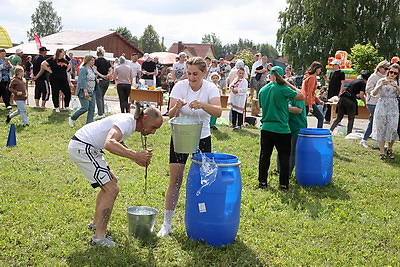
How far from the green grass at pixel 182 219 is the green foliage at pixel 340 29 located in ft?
106

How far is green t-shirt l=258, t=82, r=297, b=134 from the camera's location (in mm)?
6383

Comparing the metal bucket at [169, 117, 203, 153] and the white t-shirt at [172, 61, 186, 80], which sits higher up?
the white t-shirt at [172, 61, 186, 80]

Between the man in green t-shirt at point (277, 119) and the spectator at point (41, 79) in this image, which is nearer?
the man in green t-shirt at point (277, 119)

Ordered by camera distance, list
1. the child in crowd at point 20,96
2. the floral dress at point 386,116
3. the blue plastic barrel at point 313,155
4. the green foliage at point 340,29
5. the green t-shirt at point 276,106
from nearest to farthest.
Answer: the green t-shirt at point 276,106 → the blue plastic barrel at point 313,155 → the floral dress at point 386,116 → the child in crowd at point 20,96 → the green foliage at point 340,29

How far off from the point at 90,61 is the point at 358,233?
839cm

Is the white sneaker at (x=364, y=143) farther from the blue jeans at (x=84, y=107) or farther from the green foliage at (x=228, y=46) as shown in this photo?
the green foliage at (x=228, y=46)

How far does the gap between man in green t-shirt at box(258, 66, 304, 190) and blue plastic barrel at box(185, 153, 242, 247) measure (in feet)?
7.19

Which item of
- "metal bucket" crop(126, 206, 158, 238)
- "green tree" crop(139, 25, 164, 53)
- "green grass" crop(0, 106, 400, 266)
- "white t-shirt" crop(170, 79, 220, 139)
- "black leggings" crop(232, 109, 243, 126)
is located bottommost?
"green grass" crop(0, 106, 400, 266)

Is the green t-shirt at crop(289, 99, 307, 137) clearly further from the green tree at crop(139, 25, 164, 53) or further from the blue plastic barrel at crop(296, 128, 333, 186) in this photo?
the green tree at crop(139, 25, 164, 53)

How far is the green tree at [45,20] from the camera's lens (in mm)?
86750

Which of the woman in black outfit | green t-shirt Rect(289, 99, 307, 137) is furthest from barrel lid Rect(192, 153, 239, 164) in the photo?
the woman in black outfit

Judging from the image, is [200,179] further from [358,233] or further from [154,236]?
[358,233]

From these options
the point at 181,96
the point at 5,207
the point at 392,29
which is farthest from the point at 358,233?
the point at 392,29

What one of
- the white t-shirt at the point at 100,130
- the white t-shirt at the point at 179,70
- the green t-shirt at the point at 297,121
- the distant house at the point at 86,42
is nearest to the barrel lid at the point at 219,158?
the white t-shirt at the point at 100,130
